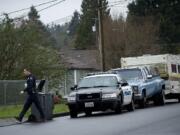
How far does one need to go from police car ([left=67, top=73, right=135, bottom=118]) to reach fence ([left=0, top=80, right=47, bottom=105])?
903cm

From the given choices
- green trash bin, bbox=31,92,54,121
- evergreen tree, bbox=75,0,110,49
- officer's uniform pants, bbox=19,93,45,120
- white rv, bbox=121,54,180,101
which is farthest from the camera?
evergreen tree, bbox=75,0,110,49

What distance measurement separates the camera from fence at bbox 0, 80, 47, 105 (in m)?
32.2

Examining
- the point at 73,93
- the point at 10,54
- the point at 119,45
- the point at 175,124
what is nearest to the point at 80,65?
the point at 119,45

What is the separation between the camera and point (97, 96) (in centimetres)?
2258

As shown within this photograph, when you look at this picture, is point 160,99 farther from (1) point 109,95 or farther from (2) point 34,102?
(2) point 34,102

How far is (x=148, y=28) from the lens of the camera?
6638cm

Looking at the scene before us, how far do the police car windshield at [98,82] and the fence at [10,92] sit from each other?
8972 millimetres

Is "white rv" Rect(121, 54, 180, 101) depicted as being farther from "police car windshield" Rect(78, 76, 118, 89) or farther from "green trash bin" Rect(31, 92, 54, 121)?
"green trash bin" Rect(31, 92, 54, 121)

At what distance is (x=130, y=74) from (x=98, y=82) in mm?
5492

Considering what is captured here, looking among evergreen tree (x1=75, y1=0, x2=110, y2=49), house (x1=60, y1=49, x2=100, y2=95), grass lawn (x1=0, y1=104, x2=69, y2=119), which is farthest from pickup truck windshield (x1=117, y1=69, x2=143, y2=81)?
evergreen tree (x1=75, y1=0, x2=110, y2=49)

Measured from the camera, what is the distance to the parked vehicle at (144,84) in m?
27.8

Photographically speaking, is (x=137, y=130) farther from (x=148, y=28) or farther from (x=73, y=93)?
(x=148, y=28)

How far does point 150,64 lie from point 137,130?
16960 mm

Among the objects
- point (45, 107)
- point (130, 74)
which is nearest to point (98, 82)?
point (45, 107)
